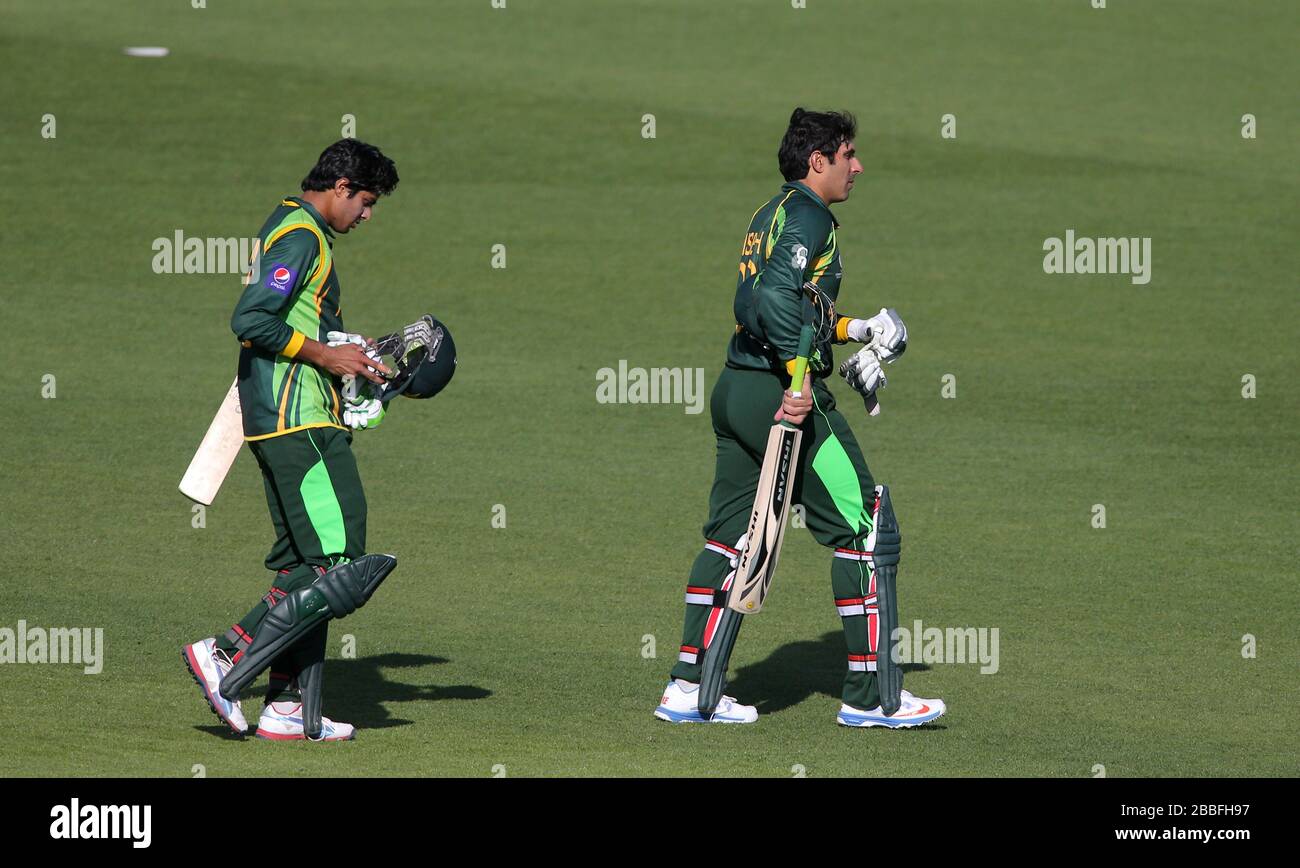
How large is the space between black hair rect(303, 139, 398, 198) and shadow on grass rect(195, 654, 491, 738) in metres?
2.03

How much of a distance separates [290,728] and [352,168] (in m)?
2.17

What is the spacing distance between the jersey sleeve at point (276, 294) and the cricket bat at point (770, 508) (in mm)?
1903

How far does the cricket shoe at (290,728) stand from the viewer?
24.0 ft

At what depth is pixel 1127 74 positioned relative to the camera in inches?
1102

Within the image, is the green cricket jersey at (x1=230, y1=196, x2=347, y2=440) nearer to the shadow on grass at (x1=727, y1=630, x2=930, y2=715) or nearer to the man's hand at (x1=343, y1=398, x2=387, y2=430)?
the man's hand at (x1=343, y1=398, x2=387, y2=430)

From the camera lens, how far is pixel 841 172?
25.6ft

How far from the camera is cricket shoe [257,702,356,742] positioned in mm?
7320

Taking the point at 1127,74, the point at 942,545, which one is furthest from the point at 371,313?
the point at 1127,74

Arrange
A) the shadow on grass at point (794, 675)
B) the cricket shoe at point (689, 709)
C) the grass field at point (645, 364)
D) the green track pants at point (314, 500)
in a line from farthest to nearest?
the shadow on grass at point (794, 675)
the grass field at point (645, 364)
the cricket shoe at point (689, 709)
the green track pants at point (314, 500)

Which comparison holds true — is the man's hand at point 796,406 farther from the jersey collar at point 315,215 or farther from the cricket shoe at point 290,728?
the cricket shoe at point 290,728

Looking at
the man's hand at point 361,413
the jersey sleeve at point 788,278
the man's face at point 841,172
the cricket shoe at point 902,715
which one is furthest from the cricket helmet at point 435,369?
the cricket shoe at point 902,715

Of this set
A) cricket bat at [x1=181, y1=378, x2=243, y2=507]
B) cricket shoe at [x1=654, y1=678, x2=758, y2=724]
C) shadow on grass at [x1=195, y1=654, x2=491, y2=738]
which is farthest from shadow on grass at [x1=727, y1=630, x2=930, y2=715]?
cricket bat at [x1=181, y1=378, x2=243, y2=507]

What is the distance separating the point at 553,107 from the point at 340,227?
18886 mm

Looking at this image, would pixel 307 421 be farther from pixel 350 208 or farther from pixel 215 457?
pixel 350 208
